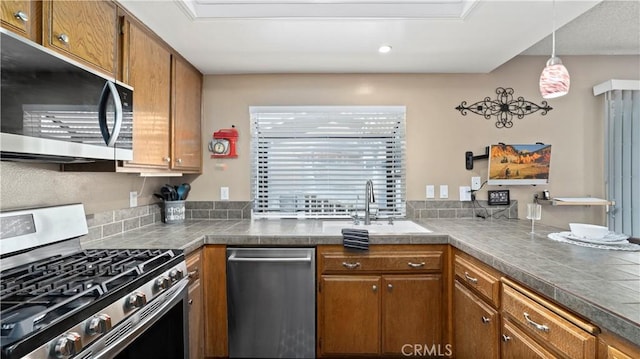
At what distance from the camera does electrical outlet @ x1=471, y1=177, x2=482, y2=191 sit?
8.35ft

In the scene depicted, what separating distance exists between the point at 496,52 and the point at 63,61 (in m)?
2.49

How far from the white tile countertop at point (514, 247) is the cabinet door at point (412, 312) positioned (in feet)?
0.89

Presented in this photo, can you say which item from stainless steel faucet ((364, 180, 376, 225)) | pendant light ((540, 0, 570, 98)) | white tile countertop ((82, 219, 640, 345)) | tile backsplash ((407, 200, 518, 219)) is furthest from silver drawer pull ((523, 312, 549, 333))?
tile backsplash ((407, 200, 518, 219))

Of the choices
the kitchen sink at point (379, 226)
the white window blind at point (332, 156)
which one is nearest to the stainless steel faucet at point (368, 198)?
the kitchen sink at point (379, 226)

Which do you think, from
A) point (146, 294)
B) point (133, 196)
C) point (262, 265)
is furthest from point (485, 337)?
point (133, 196)

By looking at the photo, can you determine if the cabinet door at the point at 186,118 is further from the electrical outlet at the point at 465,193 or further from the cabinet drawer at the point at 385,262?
the electrical outlet at the point at 465,193

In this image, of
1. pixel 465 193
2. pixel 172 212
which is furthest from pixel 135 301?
pixel 465 193

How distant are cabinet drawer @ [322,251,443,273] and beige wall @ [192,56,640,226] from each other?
0.75 meters

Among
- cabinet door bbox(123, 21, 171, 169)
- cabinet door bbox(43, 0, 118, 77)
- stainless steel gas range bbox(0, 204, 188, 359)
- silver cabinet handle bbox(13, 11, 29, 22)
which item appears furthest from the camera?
cabinet door bbox(123, 21, 171, 169)

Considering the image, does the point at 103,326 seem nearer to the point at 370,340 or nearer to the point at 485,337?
the point at 370,340

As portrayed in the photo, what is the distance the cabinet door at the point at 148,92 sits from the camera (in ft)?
5.39

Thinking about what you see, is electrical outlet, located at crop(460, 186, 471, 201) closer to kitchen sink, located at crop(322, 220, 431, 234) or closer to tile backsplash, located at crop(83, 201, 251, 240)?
kitchen sink, located at crop(322, 220, 431, 234)

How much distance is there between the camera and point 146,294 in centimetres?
121

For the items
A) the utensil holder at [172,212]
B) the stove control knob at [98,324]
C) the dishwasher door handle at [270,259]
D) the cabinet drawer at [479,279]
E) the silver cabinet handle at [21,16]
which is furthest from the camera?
the utensil holder at [172,212]
